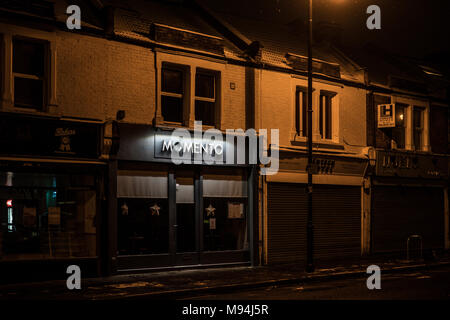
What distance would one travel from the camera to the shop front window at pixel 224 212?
17.6 metres

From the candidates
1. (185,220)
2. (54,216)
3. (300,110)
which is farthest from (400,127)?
(54,216)

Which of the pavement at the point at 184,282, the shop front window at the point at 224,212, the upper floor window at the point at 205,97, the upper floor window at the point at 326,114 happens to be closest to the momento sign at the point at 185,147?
the shop front window at the point at 224,212

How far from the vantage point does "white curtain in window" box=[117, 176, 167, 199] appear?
1596cm

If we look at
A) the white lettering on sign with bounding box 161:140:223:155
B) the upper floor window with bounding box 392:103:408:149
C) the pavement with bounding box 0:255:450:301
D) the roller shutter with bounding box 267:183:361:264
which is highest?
the upper floor window with bounding box 392:103:408:149

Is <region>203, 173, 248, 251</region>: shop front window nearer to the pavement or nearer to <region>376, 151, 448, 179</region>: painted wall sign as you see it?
the pavement

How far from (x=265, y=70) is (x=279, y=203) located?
474 cm

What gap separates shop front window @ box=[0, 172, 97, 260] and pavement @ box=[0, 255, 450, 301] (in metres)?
0.96

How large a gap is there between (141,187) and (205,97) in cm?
386

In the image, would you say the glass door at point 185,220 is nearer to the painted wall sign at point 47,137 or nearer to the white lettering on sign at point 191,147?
Answer: the white lettering on sign at point 191,147

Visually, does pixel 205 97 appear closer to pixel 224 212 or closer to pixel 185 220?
pixel 224 212

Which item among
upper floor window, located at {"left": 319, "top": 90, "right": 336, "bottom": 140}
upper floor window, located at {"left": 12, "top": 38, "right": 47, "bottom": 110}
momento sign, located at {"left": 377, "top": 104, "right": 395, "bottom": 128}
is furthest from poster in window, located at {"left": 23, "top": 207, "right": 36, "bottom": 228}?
momento sign, located at {"left": 377, "top": 104, "right": 395, "bottom": 128}

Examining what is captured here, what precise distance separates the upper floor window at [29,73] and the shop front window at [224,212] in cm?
580
